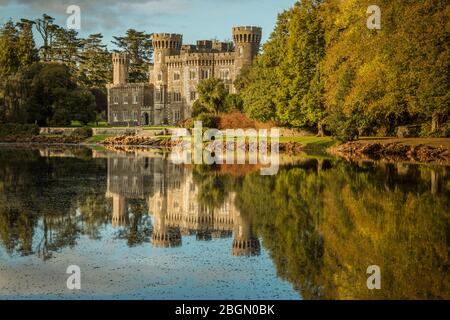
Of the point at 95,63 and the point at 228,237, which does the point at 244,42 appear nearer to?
the point at 95,63

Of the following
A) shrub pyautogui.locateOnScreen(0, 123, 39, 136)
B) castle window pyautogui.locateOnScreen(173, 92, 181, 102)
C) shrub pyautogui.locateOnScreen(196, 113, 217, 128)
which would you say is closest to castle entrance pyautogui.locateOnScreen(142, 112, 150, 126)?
castle window pyautogui.locateOnScreen(173, 92, 181, 102)

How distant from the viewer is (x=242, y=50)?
318 feet

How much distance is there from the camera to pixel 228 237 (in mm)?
17453

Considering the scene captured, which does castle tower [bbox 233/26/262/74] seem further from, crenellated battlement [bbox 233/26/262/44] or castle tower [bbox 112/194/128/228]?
castle tower [bbox 112/194/128/228]

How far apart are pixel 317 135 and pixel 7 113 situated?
126ft

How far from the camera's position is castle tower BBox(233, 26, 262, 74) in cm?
9669

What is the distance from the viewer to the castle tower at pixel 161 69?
103 metres

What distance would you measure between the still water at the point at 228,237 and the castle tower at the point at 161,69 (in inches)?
2854

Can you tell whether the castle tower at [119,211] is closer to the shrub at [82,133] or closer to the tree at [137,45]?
the shrub at [82,133]

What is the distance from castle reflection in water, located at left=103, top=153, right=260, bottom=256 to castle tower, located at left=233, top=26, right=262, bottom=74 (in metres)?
63.8

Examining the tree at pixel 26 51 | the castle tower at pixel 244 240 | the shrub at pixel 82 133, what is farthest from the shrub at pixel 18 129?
the castle tower at pixel 244 240
